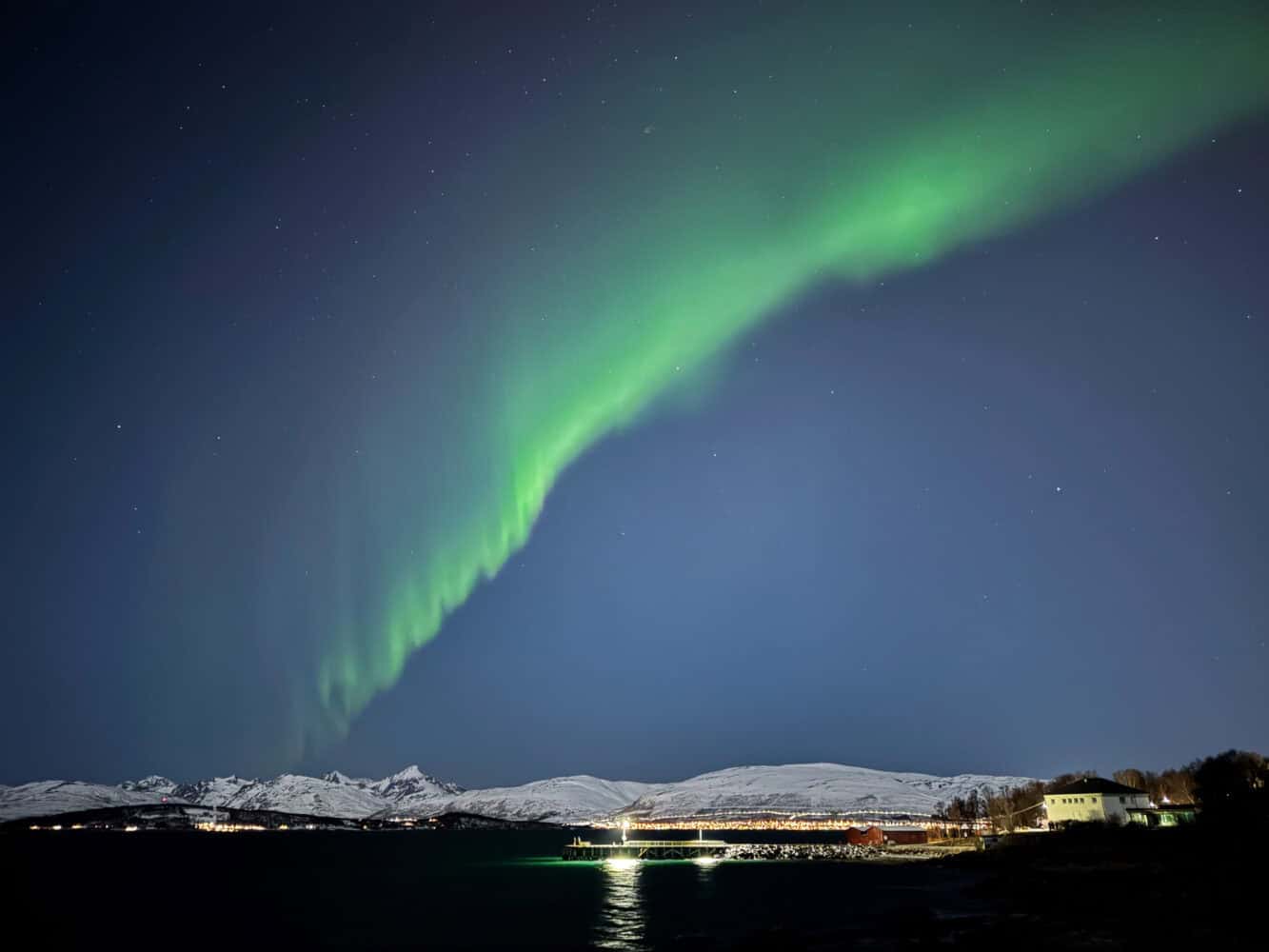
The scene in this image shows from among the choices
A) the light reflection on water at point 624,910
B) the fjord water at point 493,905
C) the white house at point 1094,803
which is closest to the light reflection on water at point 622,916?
the light reflection on water at point 624,910

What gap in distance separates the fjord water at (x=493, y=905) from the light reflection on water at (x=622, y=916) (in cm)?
18

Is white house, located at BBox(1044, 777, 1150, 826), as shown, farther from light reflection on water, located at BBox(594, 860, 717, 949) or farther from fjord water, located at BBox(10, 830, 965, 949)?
light reflection on water, located at BBox(594, 860, 717, 949)

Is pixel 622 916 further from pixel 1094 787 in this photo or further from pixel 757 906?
pixel 1094 787

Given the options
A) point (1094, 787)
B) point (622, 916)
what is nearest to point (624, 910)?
point (622, 916)

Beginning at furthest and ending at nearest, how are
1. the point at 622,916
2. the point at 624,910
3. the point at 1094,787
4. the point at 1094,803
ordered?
the point at 1094,787, the point at 1094,803, the point at 624,910, the point at 622,916

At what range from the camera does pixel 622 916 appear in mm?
86125

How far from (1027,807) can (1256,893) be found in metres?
131

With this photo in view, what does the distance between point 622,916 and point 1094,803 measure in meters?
72.4

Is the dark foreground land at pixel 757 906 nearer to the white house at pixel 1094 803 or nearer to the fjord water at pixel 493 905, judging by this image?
the fjord water at pixel 493 905

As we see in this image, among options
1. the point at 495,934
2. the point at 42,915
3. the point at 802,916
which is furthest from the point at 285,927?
the point at 802,916

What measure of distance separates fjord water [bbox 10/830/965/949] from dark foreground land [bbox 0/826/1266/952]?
1.03ft

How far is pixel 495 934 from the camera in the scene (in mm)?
74438

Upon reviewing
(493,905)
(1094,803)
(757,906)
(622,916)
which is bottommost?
(622,916)

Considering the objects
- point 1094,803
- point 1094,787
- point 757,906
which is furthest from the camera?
point 1094,787
